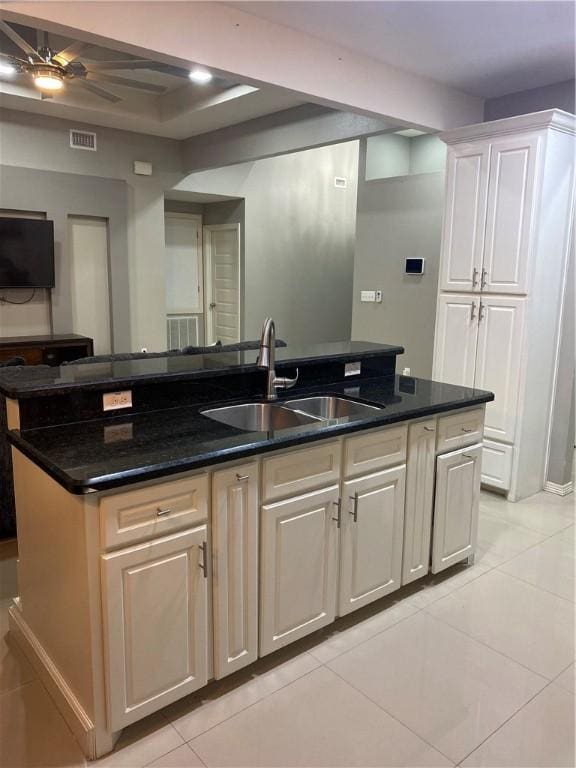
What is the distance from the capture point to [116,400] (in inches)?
88.0

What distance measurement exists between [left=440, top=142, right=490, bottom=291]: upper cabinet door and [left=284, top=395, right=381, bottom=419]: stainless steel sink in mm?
1628

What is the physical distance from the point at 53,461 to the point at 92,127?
4995mm

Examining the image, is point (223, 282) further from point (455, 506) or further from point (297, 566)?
point (297, 566)

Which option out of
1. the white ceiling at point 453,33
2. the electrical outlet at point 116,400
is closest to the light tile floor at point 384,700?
Result: the electrical outlet at point 116,400

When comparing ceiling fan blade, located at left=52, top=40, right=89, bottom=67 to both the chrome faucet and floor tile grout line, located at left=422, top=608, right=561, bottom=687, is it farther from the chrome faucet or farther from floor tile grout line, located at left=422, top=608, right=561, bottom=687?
floor tile grout line, located at left=422, top=608, right=561, bottom=687

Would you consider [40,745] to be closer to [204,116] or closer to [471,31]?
[471,31]

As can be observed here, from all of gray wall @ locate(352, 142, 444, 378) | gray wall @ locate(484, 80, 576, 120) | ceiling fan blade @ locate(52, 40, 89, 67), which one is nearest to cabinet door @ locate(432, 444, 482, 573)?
gray wall @ locate(484, 80, 576, 120)

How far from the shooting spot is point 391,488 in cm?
245

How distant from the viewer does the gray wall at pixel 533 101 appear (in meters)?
3.62

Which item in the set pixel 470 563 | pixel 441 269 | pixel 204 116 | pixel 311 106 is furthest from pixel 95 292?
pixel 470 563

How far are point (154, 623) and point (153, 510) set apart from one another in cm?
36

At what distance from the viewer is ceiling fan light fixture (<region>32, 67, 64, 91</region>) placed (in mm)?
3533

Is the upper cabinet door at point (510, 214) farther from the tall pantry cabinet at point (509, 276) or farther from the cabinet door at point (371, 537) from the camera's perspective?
the cabinet door at point (371, 537)

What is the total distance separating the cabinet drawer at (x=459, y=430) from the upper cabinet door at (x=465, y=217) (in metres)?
1.31
